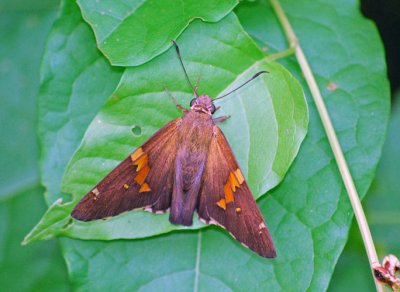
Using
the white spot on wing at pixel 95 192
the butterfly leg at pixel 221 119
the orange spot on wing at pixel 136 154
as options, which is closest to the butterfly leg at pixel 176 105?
the butterfly leg at pixel 221 119

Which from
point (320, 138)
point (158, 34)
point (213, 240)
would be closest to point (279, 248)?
point (213, 240)

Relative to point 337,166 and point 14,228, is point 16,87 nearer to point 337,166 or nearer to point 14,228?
point 14,228

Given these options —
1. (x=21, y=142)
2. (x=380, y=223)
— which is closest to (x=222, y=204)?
(x=380, y=223)

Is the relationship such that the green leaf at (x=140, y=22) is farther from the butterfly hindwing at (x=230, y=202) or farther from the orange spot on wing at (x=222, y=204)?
the orange spot on wing at (x=222, y=204)

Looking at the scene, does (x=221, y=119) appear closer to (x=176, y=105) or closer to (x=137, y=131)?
(x=176, y=105)

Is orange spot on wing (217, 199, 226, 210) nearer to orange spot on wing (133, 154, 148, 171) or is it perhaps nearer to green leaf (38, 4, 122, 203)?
orange spot on wing (133, 154, 148, 171)
